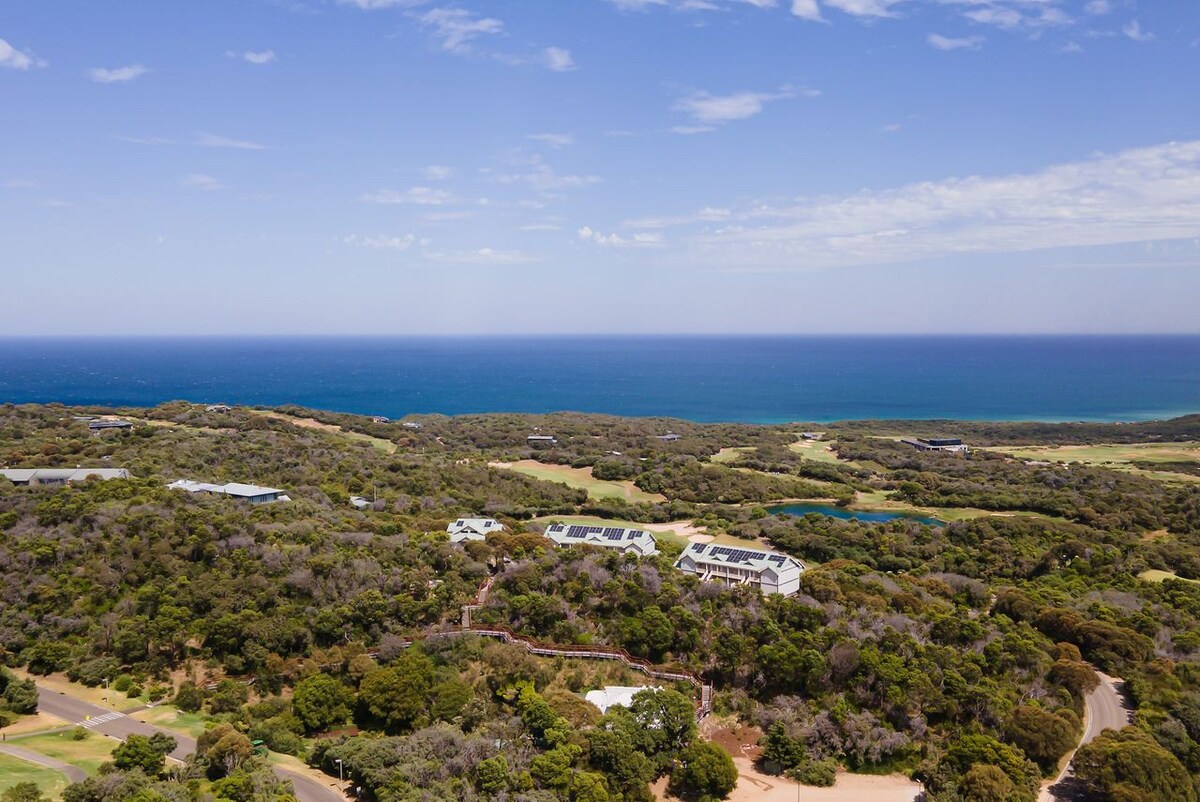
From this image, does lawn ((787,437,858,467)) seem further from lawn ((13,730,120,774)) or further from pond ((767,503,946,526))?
lawn ((13,730,120,774))

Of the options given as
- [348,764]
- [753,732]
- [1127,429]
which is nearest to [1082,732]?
[753,732]

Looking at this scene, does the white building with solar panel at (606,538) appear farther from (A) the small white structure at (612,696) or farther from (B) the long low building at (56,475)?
(B) the long low building at (56,475)

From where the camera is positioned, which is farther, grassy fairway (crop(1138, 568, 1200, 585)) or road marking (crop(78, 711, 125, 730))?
grassy fairway (crop(1138, 568, 1200, 585))

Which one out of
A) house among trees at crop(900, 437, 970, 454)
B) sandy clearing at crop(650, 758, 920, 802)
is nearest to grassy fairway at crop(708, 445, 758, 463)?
house among trees at crop(900, 437, 970, 454)

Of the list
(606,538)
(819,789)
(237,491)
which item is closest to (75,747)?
(819,789)

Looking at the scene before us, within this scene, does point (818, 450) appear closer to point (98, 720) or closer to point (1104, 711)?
point (1104, 711)

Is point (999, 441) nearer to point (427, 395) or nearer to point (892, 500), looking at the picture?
point (892, 500)

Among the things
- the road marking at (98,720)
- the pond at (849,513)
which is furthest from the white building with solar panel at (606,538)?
the road marking at (98,720)
